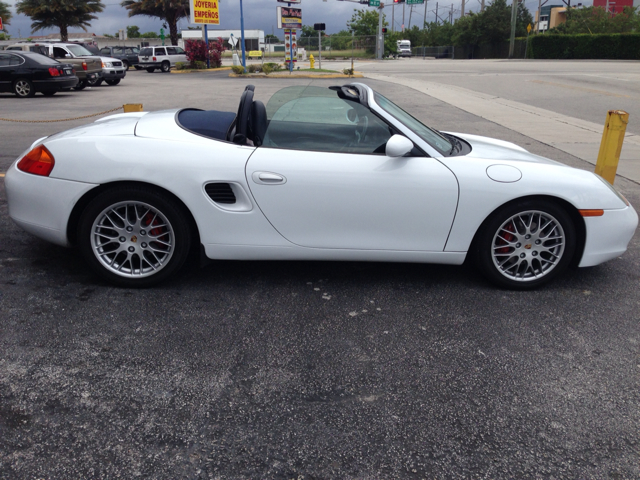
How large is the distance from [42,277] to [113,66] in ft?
73.0

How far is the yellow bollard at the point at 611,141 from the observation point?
6.12 m

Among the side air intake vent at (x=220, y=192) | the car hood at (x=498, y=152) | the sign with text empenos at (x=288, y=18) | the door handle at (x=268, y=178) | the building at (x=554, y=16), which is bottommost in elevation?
the side air intake vent at (x=220, y=192)

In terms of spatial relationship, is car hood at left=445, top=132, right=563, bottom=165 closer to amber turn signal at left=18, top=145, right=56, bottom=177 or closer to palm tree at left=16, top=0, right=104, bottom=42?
amber turn signal at left=18, top=145, right=56, bottom=177

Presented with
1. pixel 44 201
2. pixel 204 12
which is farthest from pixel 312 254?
pixel 204 12

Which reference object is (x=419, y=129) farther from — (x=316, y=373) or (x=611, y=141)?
(x=611, y=141)

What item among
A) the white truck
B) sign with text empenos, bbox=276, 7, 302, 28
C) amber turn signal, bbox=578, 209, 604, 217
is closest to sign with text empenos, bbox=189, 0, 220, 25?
sign with text empenos, bbox=276, 7, 302, 28

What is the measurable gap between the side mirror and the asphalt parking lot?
3.08 feet

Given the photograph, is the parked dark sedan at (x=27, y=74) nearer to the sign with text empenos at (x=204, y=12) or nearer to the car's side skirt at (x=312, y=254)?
the car's side skirt at (x=312, y=254)

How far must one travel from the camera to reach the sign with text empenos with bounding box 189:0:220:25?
131ft

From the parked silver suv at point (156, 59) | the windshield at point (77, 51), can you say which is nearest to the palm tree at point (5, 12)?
the parked silver suv at point (156, 59)

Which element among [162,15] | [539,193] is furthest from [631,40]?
[539,193]

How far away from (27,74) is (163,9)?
124 ft

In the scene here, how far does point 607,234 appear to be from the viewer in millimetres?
3691

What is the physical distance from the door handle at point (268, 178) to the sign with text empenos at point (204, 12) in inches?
1591
